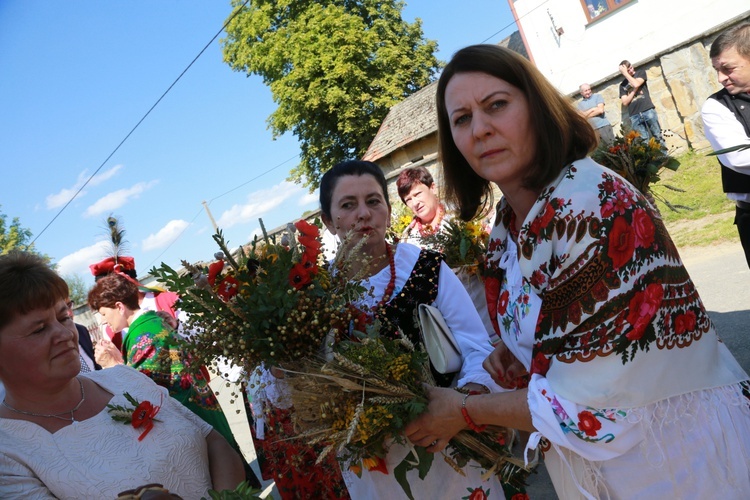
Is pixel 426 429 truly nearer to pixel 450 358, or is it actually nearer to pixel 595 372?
pixel 450 358

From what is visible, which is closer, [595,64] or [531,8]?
[595,64]

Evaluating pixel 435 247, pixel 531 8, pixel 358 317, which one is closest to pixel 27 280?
pixel 358 317

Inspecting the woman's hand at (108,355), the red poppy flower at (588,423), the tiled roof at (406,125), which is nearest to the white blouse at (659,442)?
the red poppy flower at (588,423)

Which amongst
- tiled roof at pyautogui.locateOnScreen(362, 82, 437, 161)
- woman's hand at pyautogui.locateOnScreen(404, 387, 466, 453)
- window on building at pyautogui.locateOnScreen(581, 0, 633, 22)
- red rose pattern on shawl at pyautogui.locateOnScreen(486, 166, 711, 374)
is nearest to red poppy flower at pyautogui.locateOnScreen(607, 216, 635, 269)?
red rose pattern on shawl at pyautogui.locateOnScreen(486, 166, 711, 374)

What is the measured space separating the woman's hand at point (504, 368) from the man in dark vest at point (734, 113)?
6.64 feet

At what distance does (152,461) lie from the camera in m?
2.38

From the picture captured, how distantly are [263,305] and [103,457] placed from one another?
867 millimetres

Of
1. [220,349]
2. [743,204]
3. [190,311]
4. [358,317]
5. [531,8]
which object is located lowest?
[743,204]

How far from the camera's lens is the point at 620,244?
163 cm

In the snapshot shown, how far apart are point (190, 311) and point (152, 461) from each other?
62cm

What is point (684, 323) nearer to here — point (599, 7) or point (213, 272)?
point (213, 272)

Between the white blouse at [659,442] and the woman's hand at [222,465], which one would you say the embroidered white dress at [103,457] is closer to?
the woman's hand at [222,465]

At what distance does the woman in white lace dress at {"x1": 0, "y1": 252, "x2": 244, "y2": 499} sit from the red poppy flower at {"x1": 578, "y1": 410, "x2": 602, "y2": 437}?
160cm

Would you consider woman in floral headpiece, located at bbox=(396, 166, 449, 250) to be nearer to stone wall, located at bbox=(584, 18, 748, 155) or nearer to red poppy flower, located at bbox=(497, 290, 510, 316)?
red poppy flower, located at bbox=(497, 290, 510, 316)
